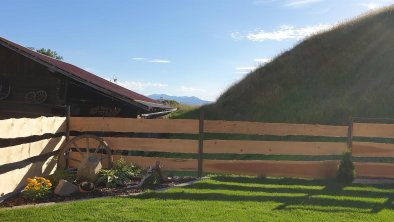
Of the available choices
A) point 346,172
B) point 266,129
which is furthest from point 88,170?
point 346,172

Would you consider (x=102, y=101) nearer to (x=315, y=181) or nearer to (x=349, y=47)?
(x=315, y=181)

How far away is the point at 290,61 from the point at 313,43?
3.05 metres

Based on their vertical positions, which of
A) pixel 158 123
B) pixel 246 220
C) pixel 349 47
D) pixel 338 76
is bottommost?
pixel 246 220

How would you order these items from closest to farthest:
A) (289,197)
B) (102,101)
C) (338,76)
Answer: (289,197)
(102,101)
(338,76)

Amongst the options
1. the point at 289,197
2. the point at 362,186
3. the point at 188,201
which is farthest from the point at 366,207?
the point at 188,201

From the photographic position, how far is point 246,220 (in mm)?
6793

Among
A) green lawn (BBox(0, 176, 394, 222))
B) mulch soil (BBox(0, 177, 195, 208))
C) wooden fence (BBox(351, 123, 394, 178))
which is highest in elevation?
wooden fence (BBox(351, 123, 394, 178))

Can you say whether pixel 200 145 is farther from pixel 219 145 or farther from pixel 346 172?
pixel 346 172

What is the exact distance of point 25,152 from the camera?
28.3ft

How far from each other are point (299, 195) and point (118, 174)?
391 centimetres

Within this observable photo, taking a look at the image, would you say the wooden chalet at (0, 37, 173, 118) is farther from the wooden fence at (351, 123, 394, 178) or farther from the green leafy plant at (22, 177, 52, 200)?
the green leafy plant at (22, 177, 52, 200)

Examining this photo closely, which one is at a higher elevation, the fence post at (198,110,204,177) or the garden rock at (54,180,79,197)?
the fence post at (198,110,204,177)

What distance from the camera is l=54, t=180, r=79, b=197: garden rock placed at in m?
8.02

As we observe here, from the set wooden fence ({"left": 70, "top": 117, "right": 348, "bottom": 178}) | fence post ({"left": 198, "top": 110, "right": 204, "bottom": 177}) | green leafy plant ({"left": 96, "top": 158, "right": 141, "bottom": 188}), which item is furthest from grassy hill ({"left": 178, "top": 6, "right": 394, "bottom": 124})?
green leafy plant ({"left": 96, "top": 158, "right": 141, "bottom": 188})
